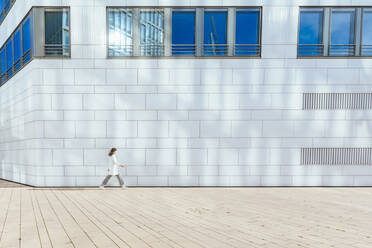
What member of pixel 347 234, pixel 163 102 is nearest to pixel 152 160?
pixel 163 102

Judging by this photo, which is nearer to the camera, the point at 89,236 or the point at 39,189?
the point at 89,236

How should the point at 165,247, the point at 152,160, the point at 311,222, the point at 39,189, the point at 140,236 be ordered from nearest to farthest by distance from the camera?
the point at 165,247, the point at 140,236, the point at 311,222, the point at 39,189, the point at 152,160

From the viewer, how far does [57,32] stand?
366 inches

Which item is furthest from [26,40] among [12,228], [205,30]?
[12,228]

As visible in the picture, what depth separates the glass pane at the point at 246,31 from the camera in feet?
30.6

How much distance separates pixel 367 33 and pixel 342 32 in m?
1.19

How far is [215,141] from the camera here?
9.28 m

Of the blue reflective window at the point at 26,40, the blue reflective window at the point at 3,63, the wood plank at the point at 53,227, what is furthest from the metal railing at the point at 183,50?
the blue reflective window at the point at 3,63

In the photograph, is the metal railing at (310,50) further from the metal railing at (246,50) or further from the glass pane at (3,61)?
the glass pane at (3,61)

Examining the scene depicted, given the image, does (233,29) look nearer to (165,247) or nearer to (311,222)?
(311,222)

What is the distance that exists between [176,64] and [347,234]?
807cm

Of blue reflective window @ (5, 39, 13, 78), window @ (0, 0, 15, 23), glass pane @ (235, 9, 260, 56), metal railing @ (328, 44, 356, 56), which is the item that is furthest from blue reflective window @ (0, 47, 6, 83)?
metal railing @ (328, 44, 356, 56)

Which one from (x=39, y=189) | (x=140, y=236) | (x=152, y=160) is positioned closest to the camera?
(x=140, y=236)

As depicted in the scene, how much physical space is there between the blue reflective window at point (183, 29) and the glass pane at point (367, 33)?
7883 mm
